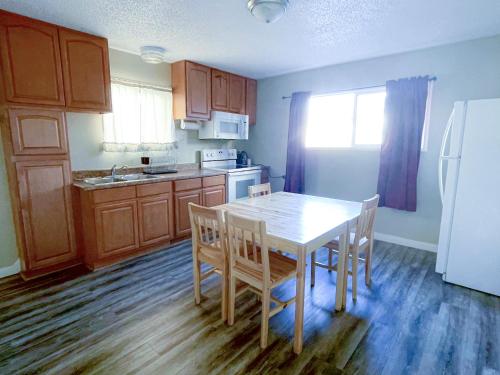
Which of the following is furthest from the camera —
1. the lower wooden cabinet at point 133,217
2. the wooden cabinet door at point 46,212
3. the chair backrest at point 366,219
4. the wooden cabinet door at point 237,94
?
the wooden cabinet door at point 237,94

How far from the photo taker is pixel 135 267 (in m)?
2.86

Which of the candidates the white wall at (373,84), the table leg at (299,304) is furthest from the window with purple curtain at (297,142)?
the table leg at (299,304)

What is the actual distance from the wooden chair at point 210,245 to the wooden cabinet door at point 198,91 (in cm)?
214

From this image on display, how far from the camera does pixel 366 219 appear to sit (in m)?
2.23

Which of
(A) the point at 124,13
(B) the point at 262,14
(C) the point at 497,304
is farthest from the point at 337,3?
(C) the point at 497,304

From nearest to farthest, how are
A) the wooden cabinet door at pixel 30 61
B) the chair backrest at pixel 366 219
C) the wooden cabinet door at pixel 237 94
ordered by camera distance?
the chair backrest at pixel 366 219, the wooden cabinet door at pixel 30 61, the wooden cabinet door at pixel 237 94

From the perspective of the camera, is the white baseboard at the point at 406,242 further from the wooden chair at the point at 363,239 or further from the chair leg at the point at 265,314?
the chair leg at the point at 265,314

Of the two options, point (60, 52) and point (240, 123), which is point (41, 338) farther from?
point (240, 123)

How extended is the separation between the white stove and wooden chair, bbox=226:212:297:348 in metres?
2.20

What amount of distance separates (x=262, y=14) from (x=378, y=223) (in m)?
2.94

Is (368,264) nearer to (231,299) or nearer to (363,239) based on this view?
(363,239)

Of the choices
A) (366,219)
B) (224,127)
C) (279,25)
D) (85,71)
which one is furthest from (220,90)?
(366,219)

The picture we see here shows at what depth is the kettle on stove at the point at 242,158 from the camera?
15.9 ft

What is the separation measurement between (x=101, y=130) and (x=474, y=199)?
12.6 feet
